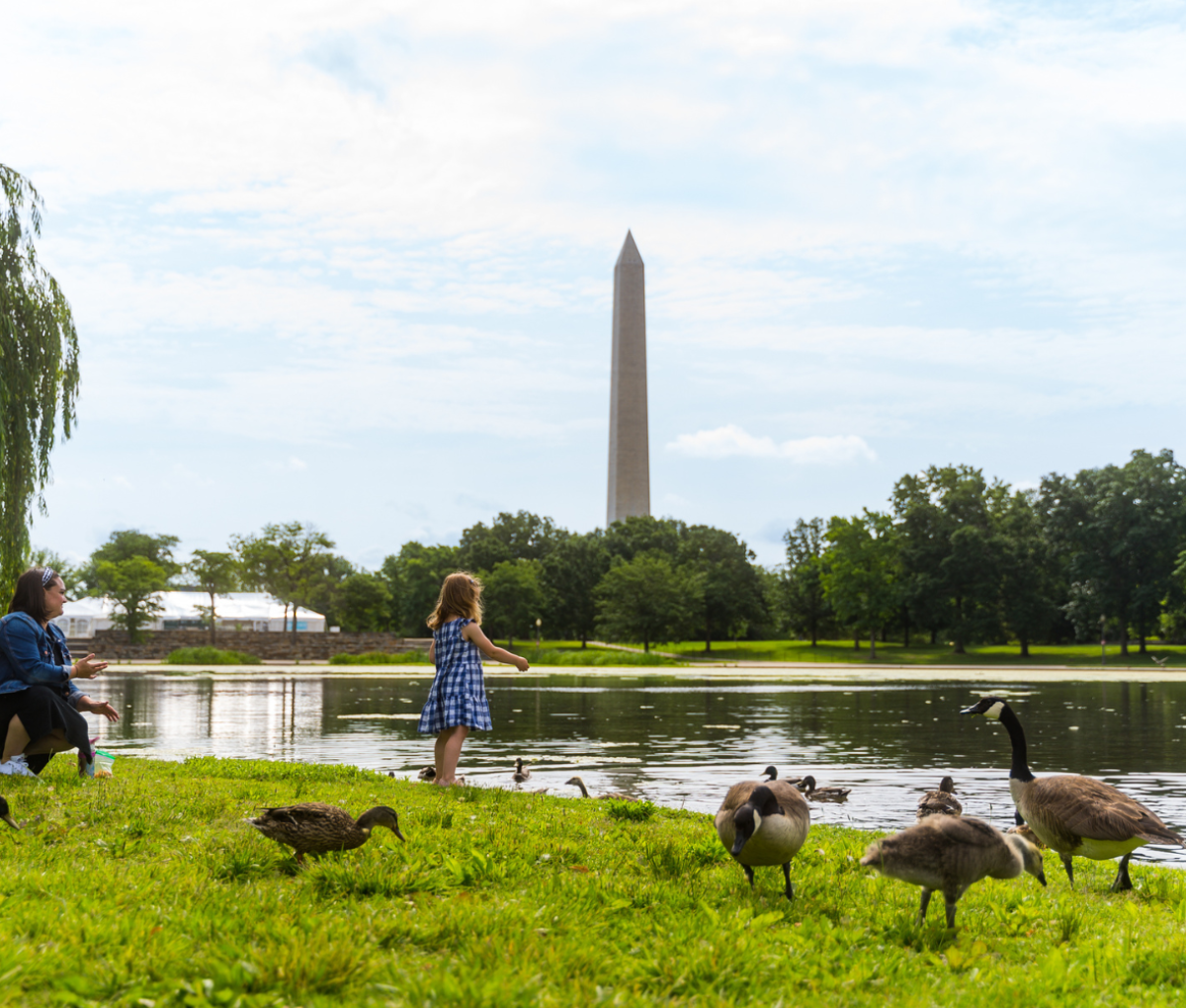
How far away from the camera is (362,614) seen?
92.2m

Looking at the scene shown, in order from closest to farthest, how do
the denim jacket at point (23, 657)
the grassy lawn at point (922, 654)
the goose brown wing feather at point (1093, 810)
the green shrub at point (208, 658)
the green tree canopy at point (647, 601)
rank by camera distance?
the goose brown wing feather at point (1093, 810), the denim jacket at point (23, 657), the green shrub at point (208, 658), the grassy lawn at point (922, 654), the green tree canopy at point (647, 601)

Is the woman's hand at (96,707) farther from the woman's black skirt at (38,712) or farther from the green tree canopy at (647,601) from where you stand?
the green tree canopy at (647,601)

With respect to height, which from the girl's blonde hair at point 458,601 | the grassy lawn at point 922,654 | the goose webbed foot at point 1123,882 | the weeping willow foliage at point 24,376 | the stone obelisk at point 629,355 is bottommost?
the grassy lawn at point 922,654

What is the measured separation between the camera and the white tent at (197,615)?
77.0 meters

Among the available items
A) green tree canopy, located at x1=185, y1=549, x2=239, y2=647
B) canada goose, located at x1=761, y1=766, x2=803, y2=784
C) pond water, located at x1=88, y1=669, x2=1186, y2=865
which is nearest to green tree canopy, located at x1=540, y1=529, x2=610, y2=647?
green tree canopy, located at x1=185, y1=549, x2=239, y2=647

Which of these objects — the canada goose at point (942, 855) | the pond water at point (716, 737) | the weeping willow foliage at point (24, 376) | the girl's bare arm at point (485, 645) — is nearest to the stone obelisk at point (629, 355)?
the pond water at point (716, 737)

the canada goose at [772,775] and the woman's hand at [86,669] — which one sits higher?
the woman's hand at [86,669]

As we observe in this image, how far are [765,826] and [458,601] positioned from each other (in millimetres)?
4909

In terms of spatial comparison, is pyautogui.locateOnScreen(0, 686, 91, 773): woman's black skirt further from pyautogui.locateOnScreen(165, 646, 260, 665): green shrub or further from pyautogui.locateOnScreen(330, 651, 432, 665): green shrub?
pyautogui.locateOnScreen(165, 646, 260, 665): green shrub

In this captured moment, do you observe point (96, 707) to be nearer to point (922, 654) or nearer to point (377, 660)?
point (377, 660)

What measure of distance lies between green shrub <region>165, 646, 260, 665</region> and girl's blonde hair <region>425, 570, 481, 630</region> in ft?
173

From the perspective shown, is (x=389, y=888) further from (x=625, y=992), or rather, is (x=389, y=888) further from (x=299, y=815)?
(x=625, y=992)

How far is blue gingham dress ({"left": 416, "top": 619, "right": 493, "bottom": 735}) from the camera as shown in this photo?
972 cm

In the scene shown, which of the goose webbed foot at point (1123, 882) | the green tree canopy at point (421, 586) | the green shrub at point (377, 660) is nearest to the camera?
the goose webbed foot at point (1123, 882)
